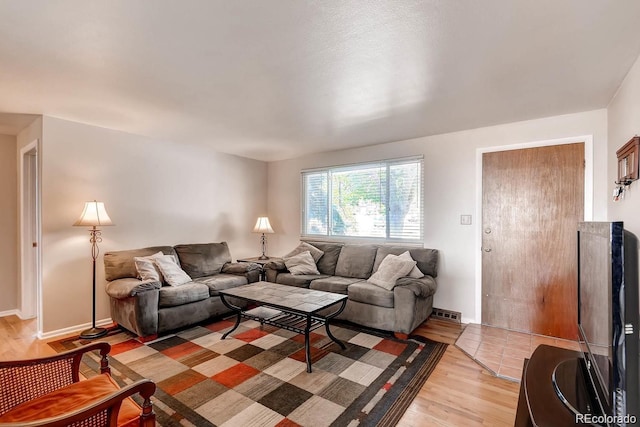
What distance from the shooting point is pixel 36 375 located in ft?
4.99

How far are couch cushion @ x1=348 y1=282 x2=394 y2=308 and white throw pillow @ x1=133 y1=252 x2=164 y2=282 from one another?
87.0 inches

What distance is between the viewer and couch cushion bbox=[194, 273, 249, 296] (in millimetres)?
3697

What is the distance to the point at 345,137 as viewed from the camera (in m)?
4.14

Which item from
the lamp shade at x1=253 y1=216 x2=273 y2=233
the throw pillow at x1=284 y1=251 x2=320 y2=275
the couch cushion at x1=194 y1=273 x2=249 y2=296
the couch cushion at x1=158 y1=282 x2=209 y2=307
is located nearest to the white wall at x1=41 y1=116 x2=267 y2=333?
the lamp shade at x1=253 y1=216 x2=273 y2=233

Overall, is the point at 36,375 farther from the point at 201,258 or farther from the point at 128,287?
the point at 201,258

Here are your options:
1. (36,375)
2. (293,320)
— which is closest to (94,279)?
(36,375)

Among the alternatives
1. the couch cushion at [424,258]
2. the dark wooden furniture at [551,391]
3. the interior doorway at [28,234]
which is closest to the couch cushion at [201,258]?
the interior doorway at [28,234]

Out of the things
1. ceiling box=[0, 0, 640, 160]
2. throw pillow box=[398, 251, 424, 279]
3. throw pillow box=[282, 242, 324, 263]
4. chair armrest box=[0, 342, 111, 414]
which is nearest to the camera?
chair armrest box=[0, 342, 111, 414]

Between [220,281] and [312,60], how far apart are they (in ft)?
9.44

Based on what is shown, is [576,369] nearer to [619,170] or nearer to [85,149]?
[619,170]

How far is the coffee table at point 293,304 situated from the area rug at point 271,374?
0.57ft

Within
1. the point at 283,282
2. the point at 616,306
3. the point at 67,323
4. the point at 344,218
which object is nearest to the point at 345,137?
the point at 344,218

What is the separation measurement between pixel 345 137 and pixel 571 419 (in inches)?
140

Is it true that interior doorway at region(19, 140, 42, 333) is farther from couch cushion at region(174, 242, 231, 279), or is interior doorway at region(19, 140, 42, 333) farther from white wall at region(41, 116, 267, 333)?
couch cushion at region(174, 242, 231, 279)
